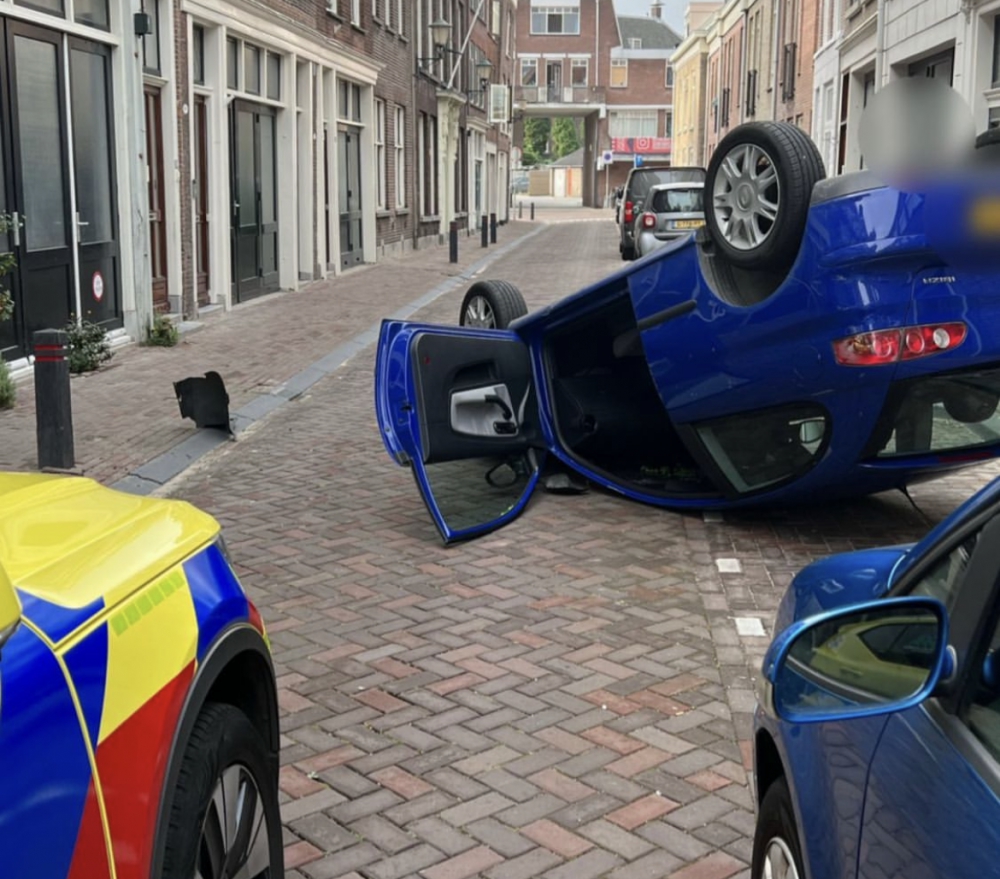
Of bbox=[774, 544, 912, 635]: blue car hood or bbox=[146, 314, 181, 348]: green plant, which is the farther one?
bbox=[146, 314, 181, 348]: green plant

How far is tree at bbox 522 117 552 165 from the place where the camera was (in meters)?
117

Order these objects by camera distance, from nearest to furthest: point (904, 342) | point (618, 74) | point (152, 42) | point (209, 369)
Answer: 1. point (904, 342)
2. point (209, 369)
3. point (152, 42)
4. point (618, 74)

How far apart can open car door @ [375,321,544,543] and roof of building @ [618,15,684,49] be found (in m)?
90.1

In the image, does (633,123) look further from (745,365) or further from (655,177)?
(745,365)

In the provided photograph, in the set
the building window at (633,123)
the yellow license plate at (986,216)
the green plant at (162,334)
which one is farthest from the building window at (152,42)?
the building window at (633,123)

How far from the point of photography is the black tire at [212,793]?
2352 mm

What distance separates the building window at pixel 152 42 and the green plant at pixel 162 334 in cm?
280

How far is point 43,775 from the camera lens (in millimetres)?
1882

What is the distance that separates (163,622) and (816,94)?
106 ft

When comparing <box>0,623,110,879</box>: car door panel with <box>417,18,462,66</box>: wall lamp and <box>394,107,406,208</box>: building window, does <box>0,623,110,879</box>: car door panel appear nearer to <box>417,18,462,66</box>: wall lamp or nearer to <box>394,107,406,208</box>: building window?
<box>394,107,406,208</box>: building window

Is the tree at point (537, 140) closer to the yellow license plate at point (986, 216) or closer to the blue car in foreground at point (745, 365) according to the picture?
the blue car in foreground at point (745, 365)

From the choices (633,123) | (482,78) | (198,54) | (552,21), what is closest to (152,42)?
(198,54)

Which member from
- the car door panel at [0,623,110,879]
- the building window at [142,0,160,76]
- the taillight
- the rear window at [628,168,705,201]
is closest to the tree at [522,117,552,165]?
the rear window at [628,168,705,201]

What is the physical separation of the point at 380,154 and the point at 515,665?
2339cm
